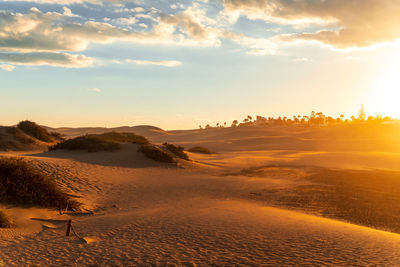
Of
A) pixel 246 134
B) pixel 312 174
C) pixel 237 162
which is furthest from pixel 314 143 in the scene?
pixel 312 174

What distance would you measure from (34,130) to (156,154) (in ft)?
53.6

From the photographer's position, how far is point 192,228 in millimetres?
7414

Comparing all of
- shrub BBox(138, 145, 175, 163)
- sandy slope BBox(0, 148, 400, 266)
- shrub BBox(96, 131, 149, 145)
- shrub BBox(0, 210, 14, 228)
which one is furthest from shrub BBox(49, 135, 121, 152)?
shrub BBox(0, 210, 14, 228)

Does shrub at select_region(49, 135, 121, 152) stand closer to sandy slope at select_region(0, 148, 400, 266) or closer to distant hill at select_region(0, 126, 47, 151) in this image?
distant hill at select_region(0, 126, 47, 151)

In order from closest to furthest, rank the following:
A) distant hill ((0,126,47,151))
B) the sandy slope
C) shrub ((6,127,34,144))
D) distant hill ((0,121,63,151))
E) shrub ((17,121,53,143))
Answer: the sandy slope < distant hill ((0,126,47,151)) < distant hill ((0,121,63,151)) < shrub ((6,127,34,144)) < shrub ((17,121,53,143))

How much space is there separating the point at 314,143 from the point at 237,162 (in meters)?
26.8

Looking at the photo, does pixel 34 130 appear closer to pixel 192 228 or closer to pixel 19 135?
pixel 19 135

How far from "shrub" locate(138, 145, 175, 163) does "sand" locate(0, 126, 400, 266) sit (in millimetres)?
5194

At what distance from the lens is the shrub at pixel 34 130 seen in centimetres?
3004

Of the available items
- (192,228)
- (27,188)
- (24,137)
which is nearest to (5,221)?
(27,188)

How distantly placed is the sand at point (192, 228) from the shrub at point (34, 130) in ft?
55.1

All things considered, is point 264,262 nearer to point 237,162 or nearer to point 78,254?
point 78,254

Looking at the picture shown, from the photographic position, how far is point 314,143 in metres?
47.9

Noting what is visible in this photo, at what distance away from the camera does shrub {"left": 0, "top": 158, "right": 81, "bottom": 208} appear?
9.38 meters
